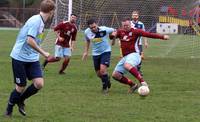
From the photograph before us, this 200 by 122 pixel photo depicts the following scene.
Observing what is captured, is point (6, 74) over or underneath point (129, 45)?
underneath

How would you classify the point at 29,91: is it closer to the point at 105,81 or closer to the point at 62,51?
the point at 105,81

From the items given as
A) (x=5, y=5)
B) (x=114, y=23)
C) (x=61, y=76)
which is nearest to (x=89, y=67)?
(x=61, y=76)

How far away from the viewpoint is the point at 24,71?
933cm

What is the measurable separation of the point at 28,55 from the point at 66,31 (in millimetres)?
8141

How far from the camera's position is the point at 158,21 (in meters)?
25.6

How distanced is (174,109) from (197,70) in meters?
8.99

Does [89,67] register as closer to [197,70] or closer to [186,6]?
[197,70]

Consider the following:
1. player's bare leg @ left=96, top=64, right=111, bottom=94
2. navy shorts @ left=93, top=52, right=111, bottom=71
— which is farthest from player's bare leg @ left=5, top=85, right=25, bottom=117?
navy shorts @ left=93, top=52, right=111, bottom=71

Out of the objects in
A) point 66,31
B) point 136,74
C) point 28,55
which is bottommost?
point 136,74

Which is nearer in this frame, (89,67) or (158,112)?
(158,112)

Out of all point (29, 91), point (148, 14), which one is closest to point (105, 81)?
point (29, 91)

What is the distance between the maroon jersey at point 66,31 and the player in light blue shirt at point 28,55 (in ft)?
25.8

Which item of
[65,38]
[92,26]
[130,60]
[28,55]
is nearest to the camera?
[28,55]

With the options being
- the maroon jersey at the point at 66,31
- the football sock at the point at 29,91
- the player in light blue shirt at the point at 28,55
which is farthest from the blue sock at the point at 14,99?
the maroon jersey at the point at 66,31
